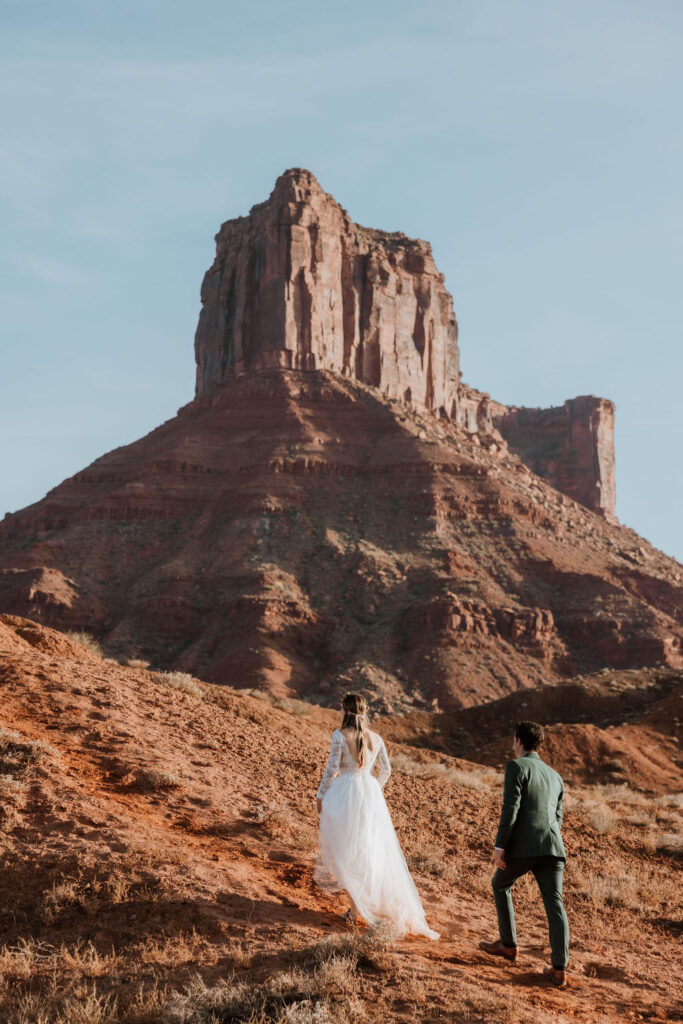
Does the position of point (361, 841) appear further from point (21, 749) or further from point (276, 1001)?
point (21, 749)

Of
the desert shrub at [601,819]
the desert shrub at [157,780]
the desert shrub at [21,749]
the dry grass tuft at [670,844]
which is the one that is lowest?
the dry grass tuft at [670,844]

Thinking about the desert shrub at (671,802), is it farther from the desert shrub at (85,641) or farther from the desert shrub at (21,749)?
the desert shrub at (21,749)

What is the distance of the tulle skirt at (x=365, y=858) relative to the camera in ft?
27.1

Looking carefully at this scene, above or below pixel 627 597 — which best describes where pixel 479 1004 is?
below

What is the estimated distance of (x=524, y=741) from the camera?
332 inches

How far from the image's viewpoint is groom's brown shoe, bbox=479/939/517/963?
27.3ft

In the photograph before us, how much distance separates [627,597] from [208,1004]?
67.4 metres

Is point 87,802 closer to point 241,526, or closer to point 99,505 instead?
point 241,526

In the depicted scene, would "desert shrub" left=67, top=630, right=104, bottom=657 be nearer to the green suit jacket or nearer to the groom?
the groom

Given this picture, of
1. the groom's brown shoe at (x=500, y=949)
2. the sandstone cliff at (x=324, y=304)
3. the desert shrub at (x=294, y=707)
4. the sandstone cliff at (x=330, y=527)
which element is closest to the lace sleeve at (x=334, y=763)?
the groom's brown shoe at (x=500, y=949)

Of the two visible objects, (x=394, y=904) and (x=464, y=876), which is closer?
(x=394, y=904)

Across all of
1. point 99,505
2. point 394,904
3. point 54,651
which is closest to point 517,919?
point 394,904

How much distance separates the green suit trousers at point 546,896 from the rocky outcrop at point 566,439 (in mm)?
127026

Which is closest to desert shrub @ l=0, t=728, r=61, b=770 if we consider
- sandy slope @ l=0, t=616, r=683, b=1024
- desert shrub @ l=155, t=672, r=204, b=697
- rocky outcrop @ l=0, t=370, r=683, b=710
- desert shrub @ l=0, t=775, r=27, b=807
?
sandy slope @ l=0, t=616, r=683, b=1024
